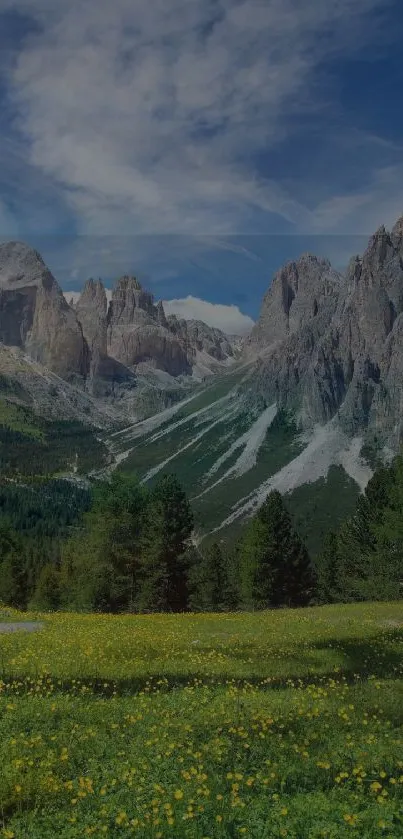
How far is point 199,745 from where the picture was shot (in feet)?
35.0

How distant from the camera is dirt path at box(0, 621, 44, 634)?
88.5 feet

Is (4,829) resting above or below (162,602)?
above

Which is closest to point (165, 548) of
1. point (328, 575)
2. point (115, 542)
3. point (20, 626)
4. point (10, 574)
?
point (115, 542)

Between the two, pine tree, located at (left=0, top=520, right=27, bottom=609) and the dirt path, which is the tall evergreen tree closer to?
the dirt path

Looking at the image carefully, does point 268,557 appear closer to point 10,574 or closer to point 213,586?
point 213,586

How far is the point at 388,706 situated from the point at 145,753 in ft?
19.8

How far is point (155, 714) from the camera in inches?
489

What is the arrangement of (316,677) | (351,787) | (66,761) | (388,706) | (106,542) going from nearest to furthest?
1. (351,787)
2. (66,761)
3. (388,706)
4. (316,677)
5. (106,542)

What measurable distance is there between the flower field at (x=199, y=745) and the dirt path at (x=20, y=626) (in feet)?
25.3

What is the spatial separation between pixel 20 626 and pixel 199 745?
20.4m

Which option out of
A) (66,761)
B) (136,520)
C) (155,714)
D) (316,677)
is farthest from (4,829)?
(136,520)

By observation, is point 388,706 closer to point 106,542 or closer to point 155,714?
point 155,714

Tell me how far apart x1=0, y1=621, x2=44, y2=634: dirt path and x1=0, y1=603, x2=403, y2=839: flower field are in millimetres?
7714

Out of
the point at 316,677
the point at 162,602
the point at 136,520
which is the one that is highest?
the point at 136,520
